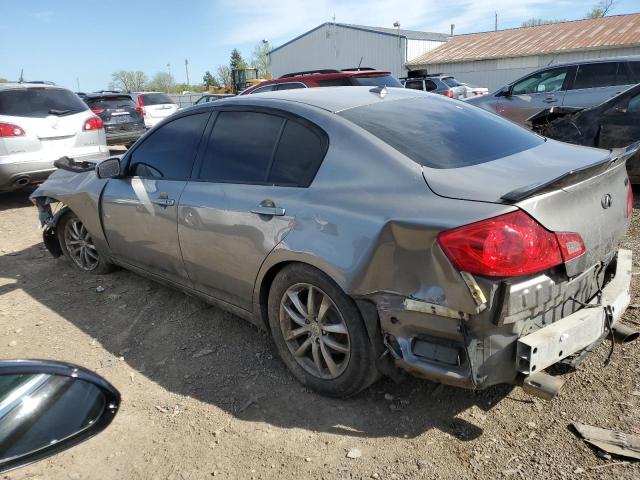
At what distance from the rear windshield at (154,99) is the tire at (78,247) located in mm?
11452

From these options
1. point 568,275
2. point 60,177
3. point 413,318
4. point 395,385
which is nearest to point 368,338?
point 413,318

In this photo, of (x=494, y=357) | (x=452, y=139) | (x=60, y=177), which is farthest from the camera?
(x=60, y=177)

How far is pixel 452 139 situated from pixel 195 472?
2155 millimetres

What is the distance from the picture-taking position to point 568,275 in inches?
85.6

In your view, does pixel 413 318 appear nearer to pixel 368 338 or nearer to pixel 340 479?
pixel 368 338

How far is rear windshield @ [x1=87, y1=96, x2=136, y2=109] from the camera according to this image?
43.2 feet

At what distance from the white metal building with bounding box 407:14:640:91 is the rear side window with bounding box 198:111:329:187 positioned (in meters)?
28.6

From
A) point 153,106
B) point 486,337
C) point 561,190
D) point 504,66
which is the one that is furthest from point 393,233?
point 504,66

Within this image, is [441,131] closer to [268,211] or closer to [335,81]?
[268,211]

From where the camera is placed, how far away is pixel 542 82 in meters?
10.1

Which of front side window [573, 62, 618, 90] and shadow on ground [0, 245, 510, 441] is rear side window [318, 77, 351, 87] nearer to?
front side window [573, 62, 618, 90]

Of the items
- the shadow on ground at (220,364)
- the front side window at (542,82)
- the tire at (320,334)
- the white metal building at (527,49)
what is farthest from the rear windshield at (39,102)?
the white metal building at (527,49)

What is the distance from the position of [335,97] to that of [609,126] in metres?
4.47

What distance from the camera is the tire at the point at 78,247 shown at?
479cm
